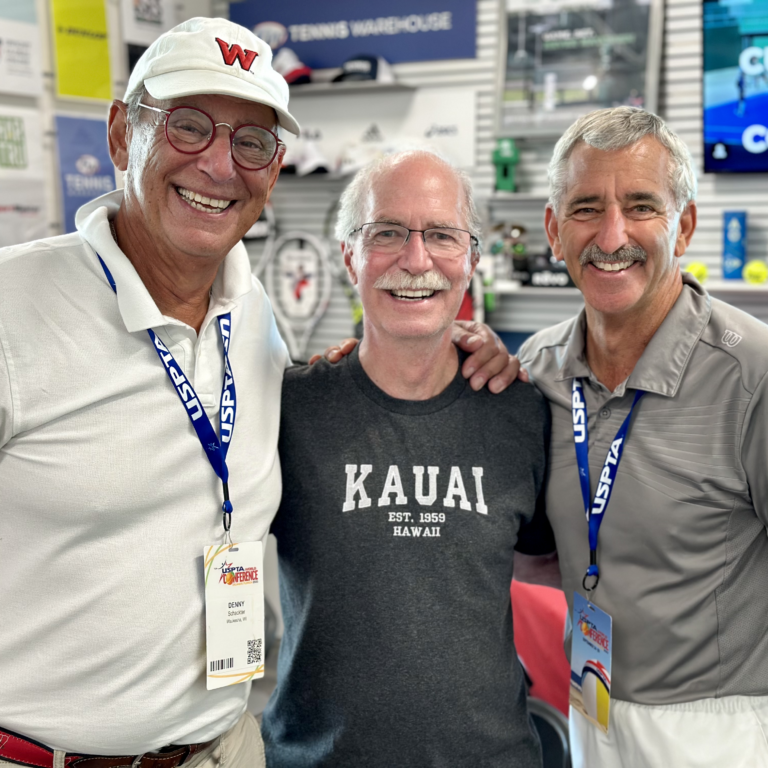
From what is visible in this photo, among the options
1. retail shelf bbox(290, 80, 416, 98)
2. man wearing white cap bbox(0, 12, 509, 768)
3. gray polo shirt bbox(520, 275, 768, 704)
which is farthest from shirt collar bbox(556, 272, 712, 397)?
retail shelf bbox(290, 80, 416, 98)

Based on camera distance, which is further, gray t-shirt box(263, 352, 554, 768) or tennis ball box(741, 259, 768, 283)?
tennis ball box(741, 259, 768, 283)

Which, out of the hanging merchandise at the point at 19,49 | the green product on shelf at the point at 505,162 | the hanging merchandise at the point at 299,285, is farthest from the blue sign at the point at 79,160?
the green product on shelf at the point at 505,162

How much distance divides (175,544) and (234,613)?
0.21 m

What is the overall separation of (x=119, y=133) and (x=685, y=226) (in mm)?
1411

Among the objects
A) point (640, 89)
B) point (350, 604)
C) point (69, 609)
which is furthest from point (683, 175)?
point (640, 89)

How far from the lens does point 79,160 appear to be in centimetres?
550

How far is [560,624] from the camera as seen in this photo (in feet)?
8.70

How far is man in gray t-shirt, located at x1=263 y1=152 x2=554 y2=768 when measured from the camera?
68.4 inches

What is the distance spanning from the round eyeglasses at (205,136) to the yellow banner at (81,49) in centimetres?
436

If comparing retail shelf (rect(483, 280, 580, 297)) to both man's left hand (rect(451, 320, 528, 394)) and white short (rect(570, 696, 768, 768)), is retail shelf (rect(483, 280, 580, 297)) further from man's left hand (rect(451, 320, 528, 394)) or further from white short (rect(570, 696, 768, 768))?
white short (rect(570, 696, 768, 768))

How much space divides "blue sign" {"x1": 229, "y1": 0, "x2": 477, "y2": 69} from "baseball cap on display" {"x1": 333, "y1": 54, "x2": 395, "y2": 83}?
269mm

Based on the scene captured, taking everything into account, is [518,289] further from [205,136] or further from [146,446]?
[146,446]

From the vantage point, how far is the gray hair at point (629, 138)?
6.15 feet

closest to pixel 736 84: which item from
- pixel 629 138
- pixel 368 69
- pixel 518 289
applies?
pixel 518 289
